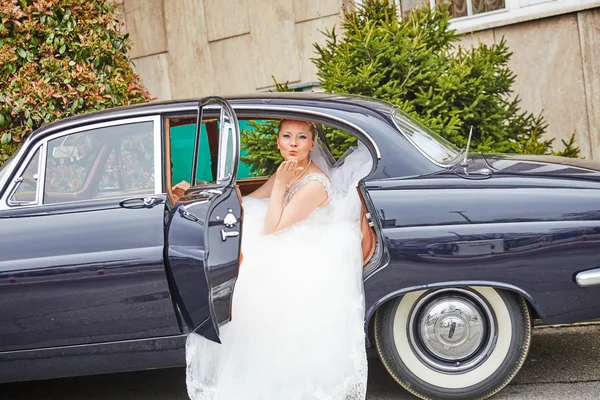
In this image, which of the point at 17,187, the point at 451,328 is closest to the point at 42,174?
the point at 17,187

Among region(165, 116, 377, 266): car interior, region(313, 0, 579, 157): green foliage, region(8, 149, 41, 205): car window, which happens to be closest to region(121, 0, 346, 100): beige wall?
region(313, 0, 579, 157): green foliage

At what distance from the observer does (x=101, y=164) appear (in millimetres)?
4777

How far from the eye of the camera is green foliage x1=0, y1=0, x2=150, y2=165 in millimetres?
7152

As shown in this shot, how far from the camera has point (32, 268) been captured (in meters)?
4.41

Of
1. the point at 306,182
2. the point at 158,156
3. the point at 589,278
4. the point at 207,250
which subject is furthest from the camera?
the point at 306,182

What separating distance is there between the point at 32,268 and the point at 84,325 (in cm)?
39

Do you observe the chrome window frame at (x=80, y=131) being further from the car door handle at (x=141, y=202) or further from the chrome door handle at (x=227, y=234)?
the chrome door handle at (x=227, y=234)

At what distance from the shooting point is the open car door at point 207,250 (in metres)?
4.14

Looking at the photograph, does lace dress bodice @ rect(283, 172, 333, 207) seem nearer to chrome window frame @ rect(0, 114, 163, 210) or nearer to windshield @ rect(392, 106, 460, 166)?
windshield @ rect(392, 106, 460, 166)

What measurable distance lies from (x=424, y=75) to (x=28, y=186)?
3.58 m

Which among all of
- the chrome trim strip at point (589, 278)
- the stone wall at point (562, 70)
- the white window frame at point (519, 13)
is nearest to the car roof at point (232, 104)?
the chrome trim strip at point (589, 278)

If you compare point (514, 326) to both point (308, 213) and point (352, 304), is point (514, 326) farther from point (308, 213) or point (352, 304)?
point (308, 213)

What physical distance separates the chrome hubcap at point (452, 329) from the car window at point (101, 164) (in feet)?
5.21

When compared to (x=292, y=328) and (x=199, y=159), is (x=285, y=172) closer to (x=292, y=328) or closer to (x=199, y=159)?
(x=199, y=159)
